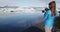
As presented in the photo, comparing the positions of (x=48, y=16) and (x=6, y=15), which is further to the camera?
(x=6, y=15)

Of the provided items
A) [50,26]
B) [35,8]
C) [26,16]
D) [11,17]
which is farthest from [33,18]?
[50,26]

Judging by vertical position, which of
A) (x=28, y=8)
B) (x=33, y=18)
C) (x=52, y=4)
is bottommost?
(x=33, y=18)

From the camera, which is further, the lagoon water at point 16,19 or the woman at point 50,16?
the lagoon water at point 16,19

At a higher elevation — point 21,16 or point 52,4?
point 52,4

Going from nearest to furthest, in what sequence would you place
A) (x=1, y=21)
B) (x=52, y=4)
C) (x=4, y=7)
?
(x=52, y=4) → (x=4, y=7) → (x=1, y=21)

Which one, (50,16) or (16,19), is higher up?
(50,16)

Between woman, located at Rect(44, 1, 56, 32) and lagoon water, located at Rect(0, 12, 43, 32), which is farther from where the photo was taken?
lagoon water, located at Rect(0, 12, 43, 32)

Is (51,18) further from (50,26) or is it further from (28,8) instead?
(28,8)

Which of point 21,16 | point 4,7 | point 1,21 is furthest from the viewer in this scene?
point 21,16

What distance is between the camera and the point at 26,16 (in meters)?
12.8

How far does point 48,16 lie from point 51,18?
0.12 m

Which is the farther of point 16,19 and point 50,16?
point 16,19

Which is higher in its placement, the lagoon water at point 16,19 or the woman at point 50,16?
the woman at point 50,16

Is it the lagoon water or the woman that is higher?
the woman
